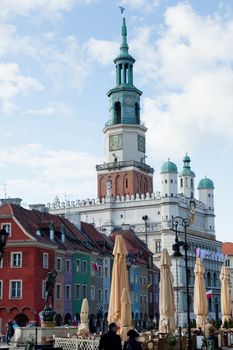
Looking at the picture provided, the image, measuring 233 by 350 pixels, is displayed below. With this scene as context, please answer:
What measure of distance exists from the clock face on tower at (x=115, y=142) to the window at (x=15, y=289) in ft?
177

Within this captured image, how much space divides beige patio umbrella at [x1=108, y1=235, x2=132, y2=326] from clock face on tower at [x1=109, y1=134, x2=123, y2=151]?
73.1m

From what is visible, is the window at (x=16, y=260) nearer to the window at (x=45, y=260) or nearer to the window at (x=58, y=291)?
the window at (x=45, y=260)

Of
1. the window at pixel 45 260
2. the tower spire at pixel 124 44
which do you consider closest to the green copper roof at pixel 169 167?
the tower spire at pixel 124 44

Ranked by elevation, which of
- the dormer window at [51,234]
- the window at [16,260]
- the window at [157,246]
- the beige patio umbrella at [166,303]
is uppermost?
the window at [157,246]

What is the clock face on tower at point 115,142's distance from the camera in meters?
102

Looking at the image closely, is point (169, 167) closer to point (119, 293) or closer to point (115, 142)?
point (115, 142)

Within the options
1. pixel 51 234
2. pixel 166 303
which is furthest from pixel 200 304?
pixel 51 234

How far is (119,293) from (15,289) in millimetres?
22771

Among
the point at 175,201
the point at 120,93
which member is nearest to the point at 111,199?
the point at 175,201

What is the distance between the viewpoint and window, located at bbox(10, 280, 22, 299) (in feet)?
161

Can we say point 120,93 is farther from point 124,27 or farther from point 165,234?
point 165,234

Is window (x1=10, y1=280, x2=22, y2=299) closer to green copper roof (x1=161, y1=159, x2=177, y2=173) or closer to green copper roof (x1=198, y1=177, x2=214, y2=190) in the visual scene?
green copper roof (x1=161, y1=159, x2=177, y2=173)

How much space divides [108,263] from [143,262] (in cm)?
931

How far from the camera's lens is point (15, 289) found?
49312 millimetres
